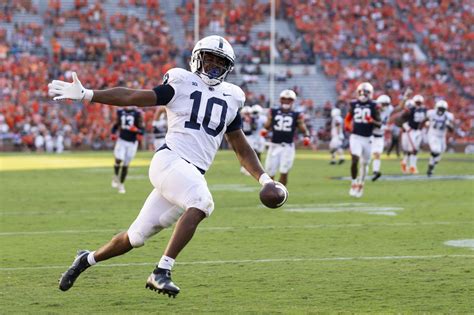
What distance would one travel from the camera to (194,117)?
23.2 feet

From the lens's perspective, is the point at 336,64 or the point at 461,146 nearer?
the point at 461,146

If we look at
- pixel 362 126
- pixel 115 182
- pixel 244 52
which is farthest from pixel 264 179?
pixel 244 52

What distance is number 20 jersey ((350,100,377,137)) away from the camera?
1792cm

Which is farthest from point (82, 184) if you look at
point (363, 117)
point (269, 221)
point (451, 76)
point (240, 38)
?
point (451, 76)

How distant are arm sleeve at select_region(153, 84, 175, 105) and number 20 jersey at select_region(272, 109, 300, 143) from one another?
1056cm

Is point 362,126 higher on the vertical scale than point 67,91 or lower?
lower

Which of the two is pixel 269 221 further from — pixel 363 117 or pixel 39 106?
pixel 39 106

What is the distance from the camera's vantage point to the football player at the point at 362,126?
17.7 metres

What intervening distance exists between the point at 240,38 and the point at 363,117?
2511 cm

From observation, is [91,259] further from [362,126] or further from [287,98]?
[362,126]

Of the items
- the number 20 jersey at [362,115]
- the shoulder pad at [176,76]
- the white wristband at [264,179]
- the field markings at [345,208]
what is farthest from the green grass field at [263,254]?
the shoulder pad at [176,76]

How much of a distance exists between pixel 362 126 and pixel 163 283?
1173 cm

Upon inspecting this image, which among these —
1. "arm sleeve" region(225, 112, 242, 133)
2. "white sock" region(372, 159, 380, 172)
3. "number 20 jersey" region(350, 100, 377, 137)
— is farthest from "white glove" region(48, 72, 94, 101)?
"white sock" region(372, 159, 380, 172)

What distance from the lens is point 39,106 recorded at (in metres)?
38.9
